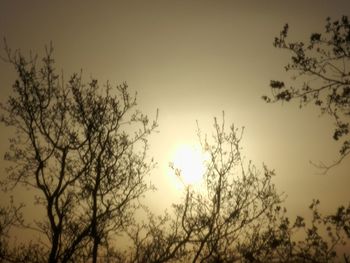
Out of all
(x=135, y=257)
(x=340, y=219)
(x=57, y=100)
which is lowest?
(x=340, y=219)

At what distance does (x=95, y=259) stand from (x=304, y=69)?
33.8ft

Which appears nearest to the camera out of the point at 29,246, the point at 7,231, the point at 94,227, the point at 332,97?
the point at 332,97

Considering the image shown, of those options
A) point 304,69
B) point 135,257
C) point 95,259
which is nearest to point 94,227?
point 95,259

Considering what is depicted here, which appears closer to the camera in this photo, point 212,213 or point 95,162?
point 95,162

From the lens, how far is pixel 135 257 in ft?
68.0

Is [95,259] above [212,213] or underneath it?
underneath

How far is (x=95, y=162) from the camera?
17797 mm

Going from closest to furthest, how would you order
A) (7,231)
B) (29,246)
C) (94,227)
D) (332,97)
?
(332,97)
(94,227)
(29,246)
(7,231)

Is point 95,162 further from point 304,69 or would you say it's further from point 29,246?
point 304,69

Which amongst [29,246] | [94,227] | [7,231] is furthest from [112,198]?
[7,231]

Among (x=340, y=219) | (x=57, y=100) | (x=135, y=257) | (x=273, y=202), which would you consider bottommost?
(x=340, y=219)

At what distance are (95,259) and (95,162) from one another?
11.9ft

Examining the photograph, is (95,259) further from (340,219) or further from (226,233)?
(340,219)

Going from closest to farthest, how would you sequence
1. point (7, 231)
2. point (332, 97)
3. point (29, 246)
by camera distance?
1. point (332, 97)
2. point (29, 246)
3. point (7, 231)
